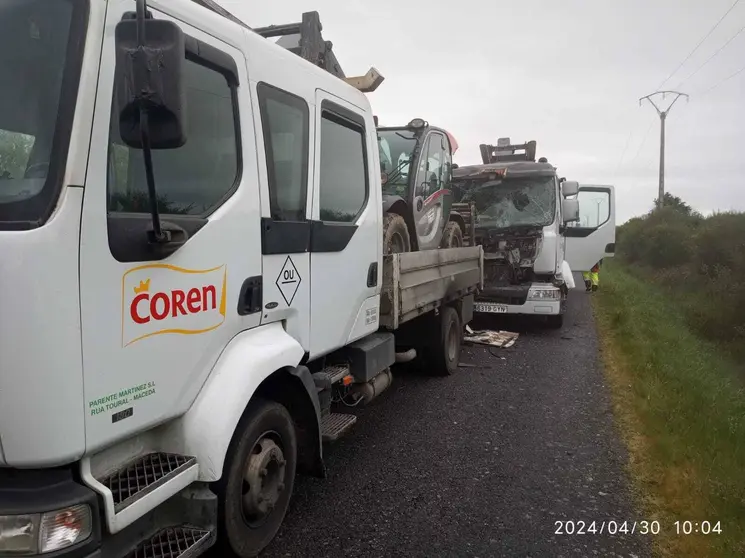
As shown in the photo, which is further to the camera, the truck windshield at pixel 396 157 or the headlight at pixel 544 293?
the headlight at pixel 544 293

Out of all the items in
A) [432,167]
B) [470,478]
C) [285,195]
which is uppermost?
[432,167]

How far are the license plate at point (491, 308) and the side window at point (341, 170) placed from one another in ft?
18.7

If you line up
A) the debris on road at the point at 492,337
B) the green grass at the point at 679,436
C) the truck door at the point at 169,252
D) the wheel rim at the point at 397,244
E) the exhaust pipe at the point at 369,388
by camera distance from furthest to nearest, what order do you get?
the debris on road at the point at 492,337
the wheel rim at the point at 397,244
the exhaust pipe at the point at 369,388
the green grass at the point at 679,436
the truck door at the point at 169,252

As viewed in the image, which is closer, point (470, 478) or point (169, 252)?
point (169, 252)

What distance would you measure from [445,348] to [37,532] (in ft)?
16.5

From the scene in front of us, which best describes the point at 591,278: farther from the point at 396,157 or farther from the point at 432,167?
the point at 396,157

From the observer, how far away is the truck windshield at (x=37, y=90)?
1807 millimetres

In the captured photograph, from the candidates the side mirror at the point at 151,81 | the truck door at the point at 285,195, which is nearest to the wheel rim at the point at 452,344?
the truck door at the point at 285,195

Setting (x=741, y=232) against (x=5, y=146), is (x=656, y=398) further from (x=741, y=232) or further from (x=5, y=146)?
(x=741, y=232)

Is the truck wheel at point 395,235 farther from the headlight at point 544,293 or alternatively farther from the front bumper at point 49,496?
the headlight at point 544,293

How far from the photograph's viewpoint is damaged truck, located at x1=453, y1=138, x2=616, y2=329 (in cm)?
924

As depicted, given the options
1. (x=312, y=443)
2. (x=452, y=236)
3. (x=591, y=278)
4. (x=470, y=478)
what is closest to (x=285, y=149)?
(x=312, y=443)

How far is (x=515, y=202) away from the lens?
9.85 meters

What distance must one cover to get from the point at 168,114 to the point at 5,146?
558 millimetres
